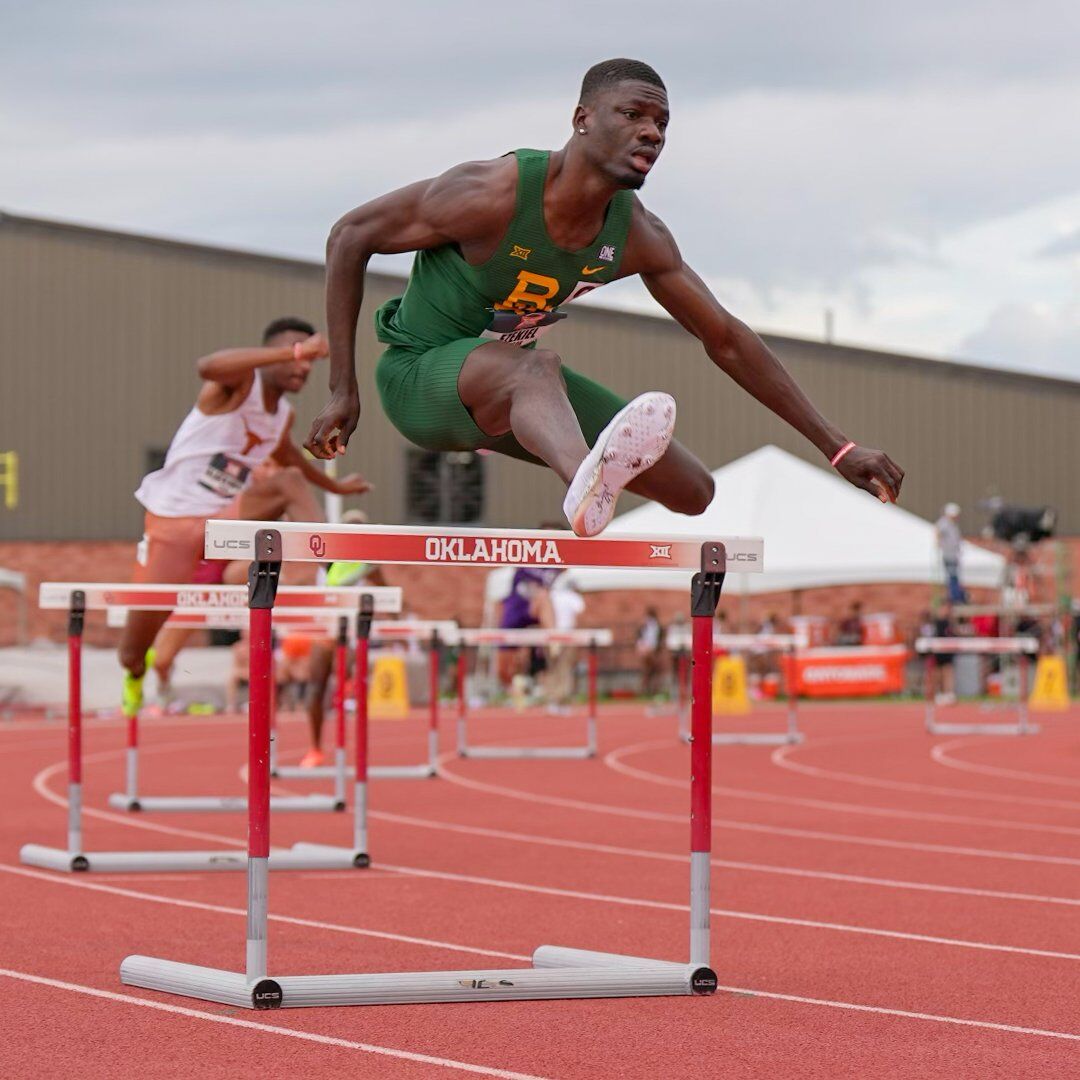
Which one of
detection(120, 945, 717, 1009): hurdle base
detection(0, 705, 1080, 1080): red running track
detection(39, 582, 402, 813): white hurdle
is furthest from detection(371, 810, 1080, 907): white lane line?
detection(120, 945, 717, 1009): hurdle base

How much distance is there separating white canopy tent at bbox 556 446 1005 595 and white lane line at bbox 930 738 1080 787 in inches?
286

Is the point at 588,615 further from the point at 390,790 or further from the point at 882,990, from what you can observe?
the point at 882,990

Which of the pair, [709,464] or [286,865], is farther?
[709,464]

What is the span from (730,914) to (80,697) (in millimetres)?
2612

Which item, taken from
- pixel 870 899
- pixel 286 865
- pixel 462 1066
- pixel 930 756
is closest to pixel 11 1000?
pixel 462 1066

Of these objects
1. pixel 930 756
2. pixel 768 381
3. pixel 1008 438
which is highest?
pixel 1008 438

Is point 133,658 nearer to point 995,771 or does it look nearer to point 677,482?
point 677,482

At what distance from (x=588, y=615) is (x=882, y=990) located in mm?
27512

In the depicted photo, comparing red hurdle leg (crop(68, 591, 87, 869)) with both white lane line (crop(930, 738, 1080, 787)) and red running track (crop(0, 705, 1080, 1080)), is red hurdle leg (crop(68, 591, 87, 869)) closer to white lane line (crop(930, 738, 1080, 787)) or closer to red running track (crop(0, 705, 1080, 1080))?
red running track (crop(0, 705, 1080, 1080))

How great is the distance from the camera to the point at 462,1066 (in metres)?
4.05

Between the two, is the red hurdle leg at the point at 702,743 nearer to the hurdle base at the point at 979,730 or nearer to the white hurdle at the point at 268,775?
the white hurdle at the point at 268,775

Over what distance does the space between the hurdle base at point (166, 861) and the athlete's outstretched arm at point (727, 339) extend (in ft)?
11.2

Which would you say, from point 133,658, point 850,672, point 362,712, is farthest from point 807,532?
point 362,712

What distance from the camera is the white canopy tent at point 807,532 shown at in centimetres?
2322
